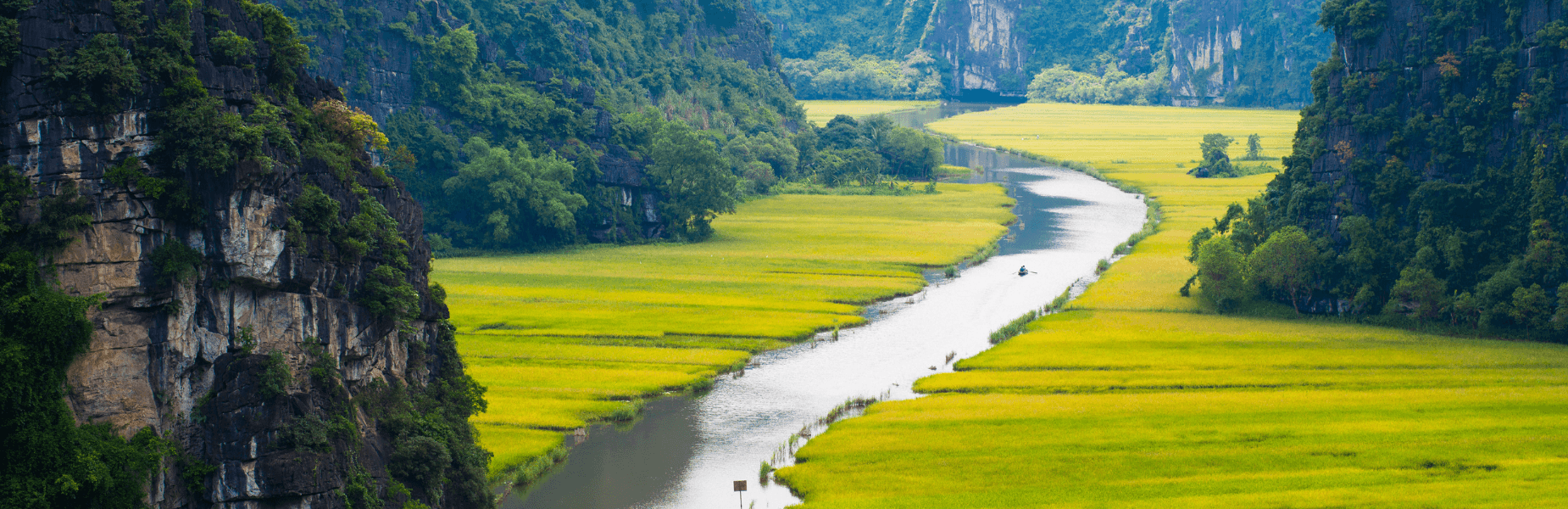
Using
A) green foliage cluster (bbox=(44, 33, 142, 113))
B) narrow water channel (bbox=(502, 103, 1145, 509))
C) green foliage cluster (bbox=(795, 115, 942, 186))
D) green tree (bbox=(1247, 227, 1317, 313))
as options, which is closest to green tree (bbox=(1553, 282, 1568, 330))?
green tree (bbox=(1247, 227, 1317, 313))

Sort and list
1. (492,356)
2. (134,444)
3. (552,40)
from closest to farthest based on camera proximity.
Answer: (134,444)
(492,356)
(552,40)

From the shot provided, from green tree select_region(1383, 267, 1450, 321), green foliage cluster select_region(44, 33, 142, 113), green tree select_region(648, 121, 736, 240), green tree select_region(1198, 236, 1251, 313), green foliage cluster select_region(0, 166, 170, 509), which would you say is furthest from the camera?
green tree select_region(648, 121, 736, 240)

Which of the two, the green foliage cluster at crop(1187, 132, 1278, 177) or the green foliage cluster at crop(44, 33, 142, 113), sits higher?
the green foliage cluster at crop(44, 33, 142, 113)

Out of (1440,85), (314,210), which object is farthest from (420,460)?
(1440,85)

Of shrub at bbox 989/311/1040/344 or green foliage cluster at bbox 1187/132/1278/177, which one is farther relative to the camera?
green foliage cluster at bbox 1187/132/1278/177

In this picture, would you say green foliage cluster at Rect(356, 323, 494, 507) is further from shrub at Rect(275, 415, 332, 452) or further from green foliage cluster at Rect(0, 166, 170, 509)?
green foliage cluster at Rect(0, 166, 170, 509)

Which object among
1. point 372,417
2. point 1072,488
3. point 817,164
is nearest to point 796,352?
point 1072,488

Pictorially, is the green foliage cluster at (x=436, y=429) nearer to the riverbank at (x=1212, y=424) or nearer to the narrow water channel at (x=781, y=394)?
the narrow water channel at (x=781, y=394)

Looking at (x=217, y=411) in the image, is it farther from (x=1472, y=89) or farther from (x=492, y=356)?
(x=1472, y=89)
